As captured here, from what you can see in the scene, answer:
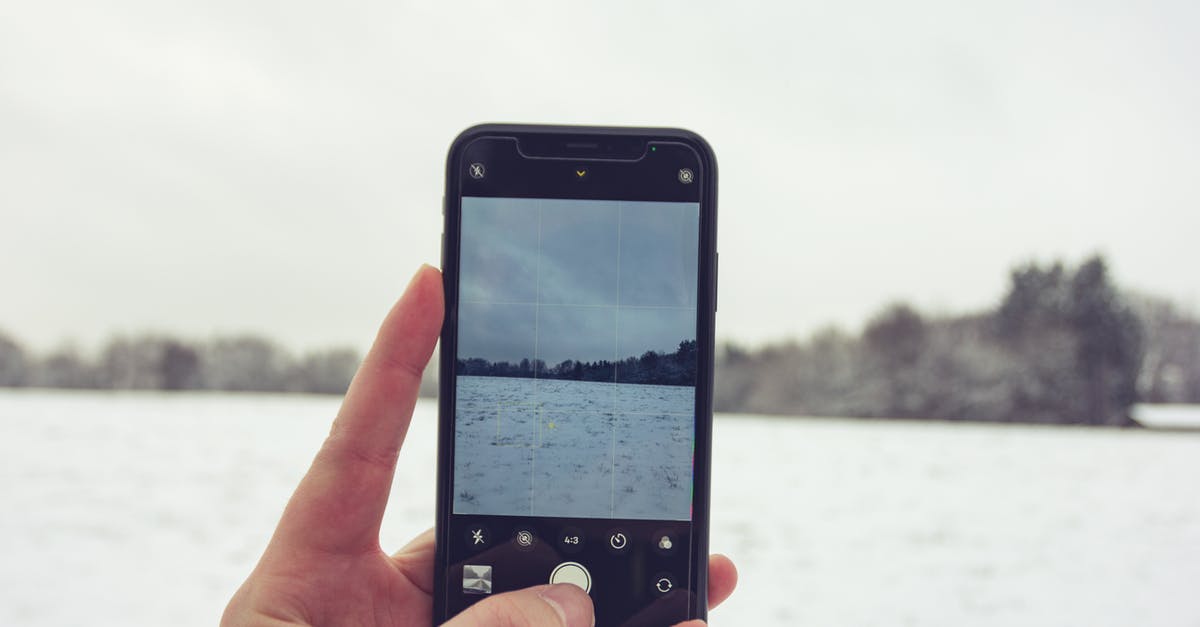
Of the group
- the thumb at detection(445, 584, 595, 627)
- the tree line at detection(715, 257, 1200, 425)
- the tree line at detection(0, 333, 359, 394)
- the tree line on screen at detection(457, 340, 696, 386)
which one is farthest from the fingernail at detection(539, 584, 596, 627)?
the tree line at detection(715, 257, 1200, 425)

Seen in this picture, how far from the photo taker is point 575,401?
911mm

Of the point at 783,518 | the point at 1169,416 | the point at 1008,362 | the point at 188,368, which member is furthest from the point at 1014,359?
the point at 188,368

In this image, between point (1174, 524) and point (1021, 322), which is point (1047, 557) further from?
point (1021, 322)

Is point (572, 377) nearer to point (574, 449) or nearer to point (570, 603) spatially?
point (574, 449)

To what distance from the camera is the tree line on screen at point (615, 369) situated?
0.91 meters

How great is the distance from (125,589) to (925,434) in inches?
194

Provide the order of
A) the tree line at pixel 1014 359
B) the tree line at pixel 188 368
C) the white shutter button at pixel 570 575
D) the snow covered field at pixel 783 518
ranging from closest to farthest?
1. the white shutter button at pixel 570 575
2. the snow covered field at pixel 783 518
3. the tree line at pixel 188 368
4. the tree line at pixel 1014 359

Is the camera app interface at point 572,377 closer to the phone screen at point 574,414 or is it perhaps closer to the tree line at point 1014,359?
the phone screen at point 574,414

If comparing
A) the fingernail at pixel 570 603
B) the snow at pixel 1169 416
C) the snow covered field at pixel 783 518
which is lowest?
the snow covered field at pixel 783 518

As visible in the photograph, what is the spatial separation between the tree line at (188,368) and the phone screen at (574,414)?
12.1 feet

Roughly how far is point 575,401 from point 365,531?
0.89 ft

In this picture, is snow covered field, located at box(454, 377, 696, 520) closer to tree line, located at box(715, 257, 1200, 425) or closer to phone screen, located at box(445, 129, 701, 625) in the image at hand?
phone screen, located at box(445, 129, 701, 625)

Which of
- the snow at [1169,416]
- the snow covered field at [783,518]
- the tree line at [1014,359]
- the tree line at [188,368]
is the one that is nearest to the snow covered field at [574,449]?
the snow covered field at [783,518]

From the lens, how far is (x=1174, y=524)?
3.46m
